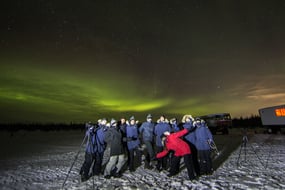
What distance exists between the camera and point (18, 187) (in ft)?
22.7

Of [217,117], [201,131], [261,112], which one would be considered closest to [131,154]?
[201,131]

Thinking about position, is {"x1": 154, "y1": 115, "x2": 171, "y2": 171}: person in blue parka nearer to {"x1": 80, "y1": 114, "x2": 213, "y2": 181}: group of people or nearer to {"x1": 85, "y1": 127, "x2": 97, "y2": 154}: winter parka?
{"x1": 80, "y1": 114, "x2": 213, "y2": 181}: group of people

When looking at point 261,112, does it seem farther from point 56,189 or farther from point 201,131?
point 56,189

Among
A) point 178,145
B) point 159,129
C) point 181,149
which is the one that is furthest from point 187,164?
point 159,129

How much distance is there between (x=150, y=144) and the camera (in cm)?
930

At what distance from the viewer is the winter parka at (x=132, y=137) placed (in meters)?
8.98

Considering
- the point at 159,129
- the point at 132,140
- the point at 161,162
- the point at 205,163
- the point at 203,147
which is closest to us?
the point at 205,163

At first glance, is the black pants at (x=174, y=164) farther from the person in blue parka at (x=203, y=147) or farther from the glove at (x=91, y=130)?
the glove at (x=91, y=130)

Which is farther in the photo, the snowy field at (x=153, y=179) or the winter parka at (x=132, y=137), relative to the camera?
the winter parka at (x=132, y=137)

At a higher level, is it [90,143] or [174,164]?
[90,143]

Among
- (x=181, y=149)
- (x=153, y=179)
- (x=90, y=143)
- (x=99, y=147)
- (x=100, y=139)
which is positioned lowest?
(x=153, y=179)

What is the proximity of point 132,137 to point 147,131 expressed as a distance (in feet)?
2.22

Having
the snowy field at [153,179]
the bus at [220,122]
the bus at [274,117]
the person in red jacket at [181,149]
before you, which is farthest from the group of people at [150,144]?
the bus at [220,122]

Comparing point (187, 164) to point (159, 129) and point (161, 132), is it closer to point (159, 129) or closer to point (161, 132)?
point (161, 132)
